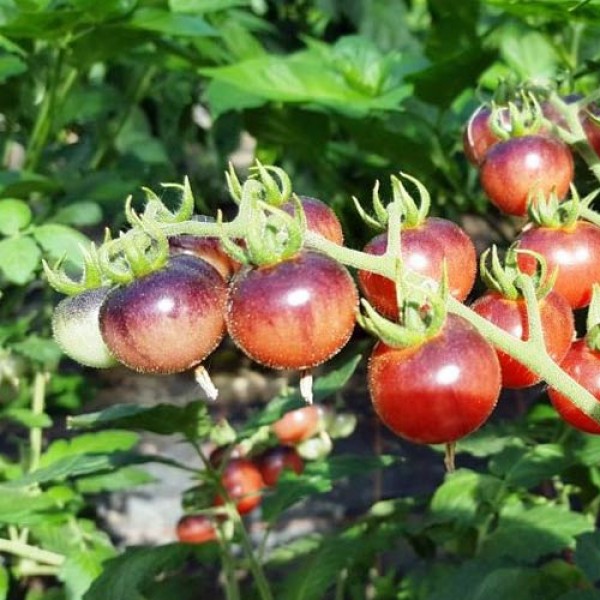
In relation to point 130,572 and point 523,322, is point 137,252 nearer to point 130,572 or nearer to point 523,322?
point 523,322

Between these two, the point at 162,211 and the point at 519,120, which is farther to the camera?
the point at 519,120

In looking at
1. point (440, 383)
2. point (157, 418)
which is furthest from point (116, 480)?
point (440, 383)

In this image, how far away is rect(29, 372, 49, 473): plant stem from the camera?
64.6 inches

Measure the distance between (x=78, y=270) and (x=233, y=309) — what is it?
766 millimetres

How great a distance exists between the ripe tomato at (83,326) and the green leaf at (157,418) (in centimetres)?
39

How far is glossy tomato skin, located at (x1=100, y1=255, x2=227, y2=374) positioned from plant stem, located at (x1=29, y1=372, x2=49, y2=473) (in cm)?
92

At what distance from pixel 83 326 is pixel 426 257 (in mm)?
245

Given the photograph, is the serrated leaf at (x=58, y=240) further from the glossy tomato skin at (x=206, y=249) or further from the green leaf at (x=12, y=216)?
the glossy tomato skin at (x=206, y=249)

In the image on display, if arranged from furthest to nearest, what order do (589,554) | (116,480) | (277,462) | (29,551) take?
Answer: (277,462) → (116,480) → (29,551) → (589,554)

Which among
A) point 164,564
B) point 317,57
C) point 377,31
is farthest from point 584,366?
point 377,31

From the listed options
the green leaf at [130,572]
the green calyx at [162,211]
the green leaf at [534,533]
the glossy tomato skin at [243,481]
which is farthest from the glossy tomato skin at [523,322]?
the glossy tomato skin at [243,481]

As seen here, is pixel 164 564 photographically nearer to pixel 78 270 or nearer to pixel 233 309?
pixel 78 270

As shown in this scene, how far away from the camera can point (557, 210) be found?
845 mm

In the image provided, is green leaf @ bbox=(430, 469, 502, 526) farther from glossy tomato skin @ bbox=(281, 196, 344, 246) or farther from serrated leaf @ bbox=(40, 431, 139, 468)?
glossy tomato skin @ bbox=(281, 196, 344, 246)
